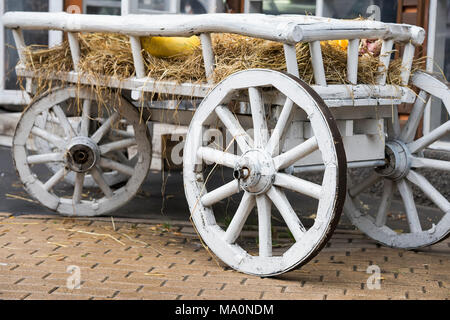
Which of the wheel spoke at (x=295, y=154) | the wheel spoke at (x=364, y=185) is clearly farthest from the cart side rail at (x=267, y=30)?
the wheel spoke at (x=364, y=185)

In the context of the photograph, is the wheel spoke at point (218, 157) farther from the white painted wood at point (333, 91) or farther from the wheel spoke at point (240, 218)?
the white painted wood at point (333, 91)

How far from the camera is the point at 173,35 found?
4027 millimetres

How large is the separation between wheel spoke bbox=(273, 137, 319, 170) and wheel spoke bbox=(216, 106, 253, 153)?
198 millimetres

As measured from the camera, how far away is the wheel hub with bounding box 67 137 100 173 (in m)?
4.81

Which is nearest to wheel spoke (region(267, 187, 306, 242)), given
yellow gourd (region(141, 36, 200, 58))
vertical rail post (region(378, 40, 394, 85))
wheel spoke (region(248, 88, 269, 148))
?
wheel spoke (region(248, 88, 269, 148))

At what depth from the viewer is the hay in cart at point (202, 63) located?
3.81 metres

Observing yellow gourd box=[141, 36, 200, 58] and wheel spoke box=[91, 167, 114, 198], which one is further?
wheel spoke box=[91, 167, 114, 198]

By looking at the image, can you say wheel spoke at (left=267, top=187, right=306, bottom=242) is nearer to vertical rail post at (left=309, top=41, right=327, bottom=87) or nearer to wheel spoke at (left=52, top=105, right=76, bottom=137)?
vertical rail post at (left=309, top=41, right=327, bottom=87)

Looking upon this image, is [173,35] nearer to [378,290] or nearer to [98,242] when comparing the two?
[98,242]

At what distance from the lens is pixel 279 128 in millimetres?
3582

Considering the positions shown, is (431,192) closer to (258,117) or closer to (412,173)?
(412,173)

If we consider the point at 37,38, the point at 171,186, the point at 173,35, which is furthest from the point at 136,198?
the point at 37,38

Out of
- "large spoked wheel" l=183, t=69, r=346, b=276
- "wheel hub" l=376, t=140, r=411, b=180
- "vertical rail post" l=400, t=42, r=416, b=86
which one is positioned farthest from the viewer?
"wheel hub" l=376, t=140, r=411, b=180

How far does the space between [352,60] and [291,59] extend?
15.1 inches
